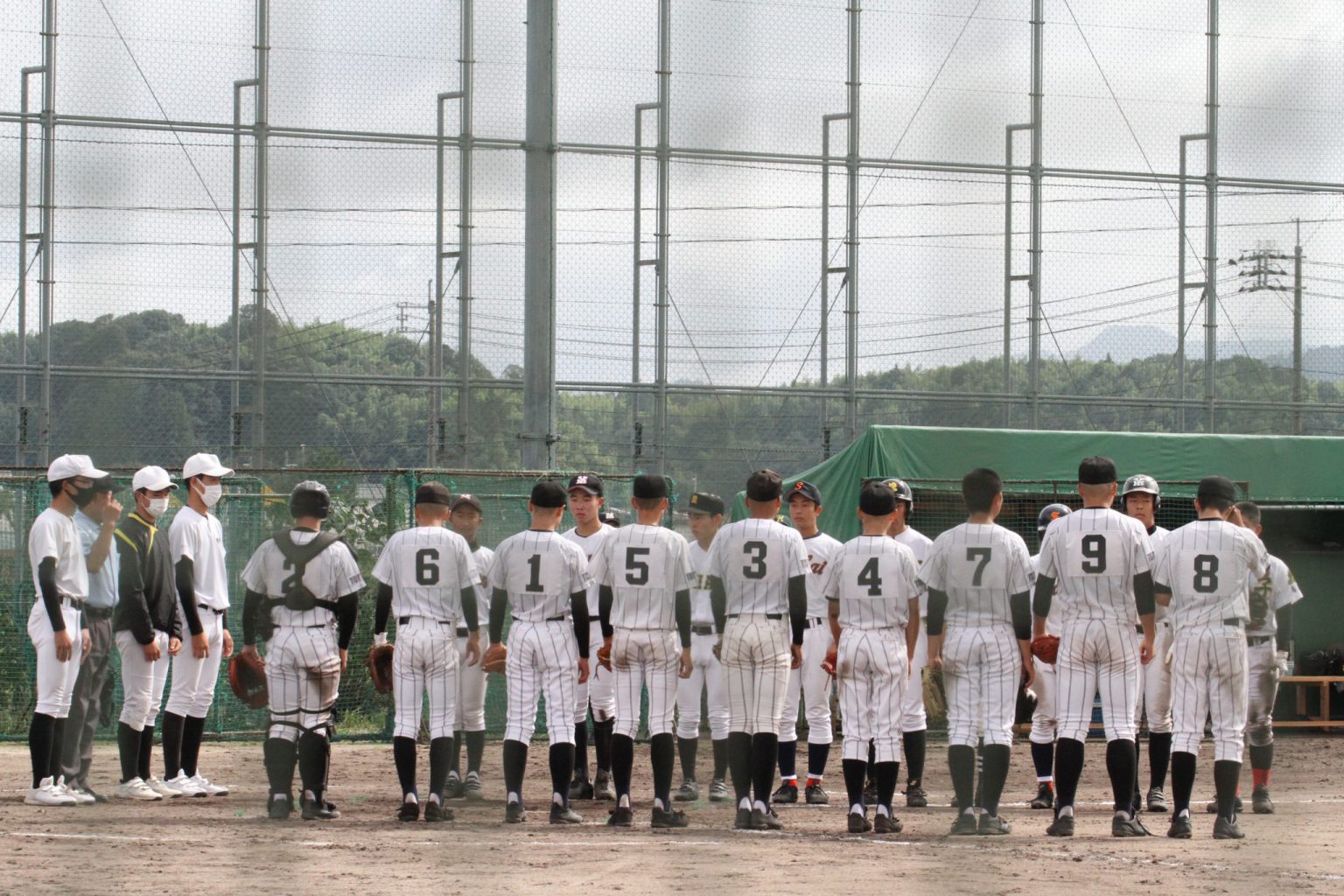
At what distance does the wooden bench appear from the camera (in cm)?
1138

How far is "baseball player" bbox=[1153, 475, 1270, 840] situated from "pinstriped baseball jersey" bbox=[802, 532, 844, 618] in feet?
5.75

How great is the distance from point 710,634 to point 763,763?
3.46ft

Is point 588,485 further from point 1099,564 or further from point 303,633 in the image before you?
point 1099,564

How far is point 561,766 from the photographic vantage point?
674 centimetres

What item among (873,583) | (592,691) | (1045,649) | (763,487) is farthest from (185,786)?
(1045,649)

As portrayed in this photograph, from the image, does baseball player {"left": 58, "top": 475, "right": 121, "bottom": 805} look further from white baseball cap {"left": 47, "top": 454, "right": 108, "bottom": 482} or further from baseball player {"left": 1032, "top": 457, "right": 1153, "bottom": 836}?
baseball player {"left": 1032, "top": 457, "right": 1153, "bottom": 836}

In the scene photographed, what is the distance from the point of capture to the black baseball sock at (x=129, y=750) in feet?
24.3

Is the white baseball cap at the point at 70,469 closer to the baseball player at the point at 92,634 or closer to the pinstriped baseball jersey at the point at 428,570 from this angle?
the baseball player at the point at 92,634

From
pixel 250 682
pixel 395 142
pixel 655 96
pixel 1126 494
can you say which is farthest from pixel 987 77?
pixel 250 682

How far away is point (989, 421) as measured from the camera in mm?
15578

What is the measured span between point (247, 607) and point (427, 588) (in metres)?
0.78

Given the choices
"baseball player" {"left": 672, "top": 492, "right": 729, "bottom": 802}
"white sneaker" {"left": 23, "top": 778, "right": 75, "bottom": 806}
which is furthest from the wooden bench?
"white sneaker" {"left": 23, "top": 778, "right": 75, "bottom": 806}

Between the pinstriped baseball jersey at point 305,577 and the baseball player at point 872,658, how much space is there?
6.66 feet

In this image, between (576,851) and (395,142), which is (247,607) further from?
(395,142)
